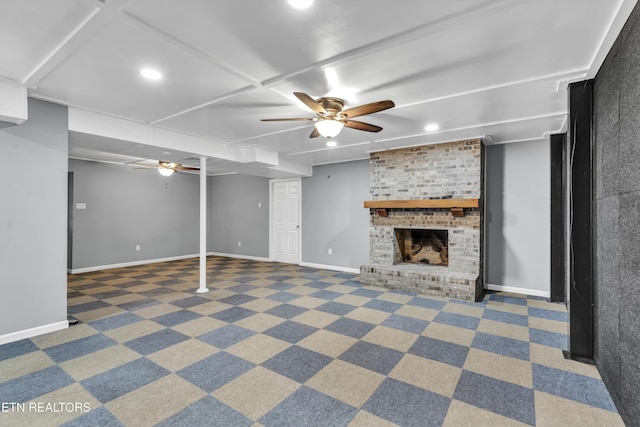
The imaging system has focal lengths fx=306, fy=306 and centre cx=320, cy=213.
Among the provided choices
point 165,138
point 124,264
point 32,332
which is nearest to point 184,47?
point 165,138

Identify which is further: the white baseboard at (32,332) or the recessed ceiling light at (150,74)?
the white baseboard at (32,332)

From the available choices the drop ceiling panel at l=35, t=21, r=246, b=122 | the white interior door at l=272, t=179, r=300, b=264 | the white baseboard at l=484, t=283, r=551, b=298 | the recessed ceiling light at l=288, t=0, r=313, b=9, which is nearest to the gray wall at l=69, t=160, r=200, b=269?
the white interior door at l=272, t=179, r=300, b=264

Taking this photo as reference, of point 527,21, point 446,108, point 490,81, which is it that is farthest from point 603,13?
point 446,108

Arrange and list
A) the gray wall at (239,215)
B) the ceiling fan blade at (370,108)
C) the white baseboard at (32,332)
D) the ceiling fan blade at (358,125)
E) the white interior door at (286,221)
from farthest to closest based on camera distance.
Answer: the gray wall at (239,215), the white interior door at (286,221), the ceiling fan blade at (358,125), the white baseboard at (32,332), the ceiling fan blade at (370,108)

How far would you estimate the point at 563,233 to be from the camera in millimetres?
4637

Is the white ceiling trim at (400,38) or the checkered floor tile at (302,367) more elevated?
the white ceiling trim at (400,38)

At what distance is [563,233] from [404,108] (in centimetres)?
331

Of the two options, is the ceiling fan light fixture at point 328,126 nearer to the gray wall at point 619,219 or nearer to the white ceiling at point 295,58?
the white ceiling at point 295,58

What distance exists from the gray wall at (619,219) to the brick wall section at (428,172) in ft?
7.84

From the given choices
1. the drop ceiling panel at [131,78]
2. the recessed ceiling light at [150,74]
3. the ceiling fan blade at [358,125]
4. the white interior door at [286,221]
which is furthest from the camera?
the white interior door at [286,221]

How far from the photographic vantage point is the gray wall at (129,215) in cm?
685

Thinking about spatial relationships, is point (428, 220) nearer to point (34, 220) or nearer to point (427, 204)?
point (427, 204)

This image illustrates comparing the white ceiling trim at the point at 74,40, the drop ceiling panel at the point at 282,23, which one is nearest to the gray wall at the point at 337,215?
the drop ceiling panel at the point at 282,23

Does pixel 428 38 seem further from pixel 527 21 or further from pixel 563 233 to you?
pixel 563 233
